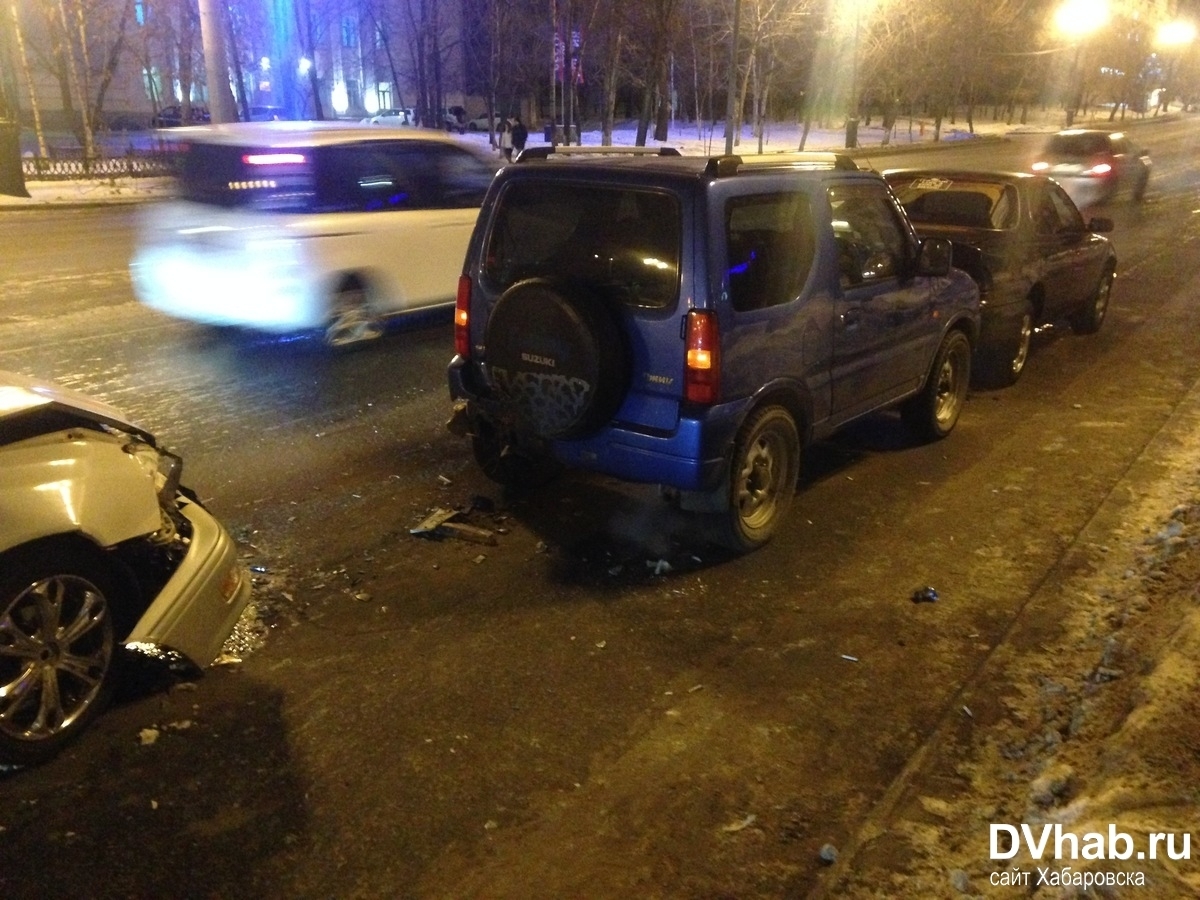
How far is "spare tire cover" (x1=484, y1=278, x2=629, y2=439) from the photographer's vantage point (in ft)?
15.3

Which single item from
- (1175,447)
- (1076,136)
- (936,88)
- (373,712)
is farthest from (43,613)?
(936,88)

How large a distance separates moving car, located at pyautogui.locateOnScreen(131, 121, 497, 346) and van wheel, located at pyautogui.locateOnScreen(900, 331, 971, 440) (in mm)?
4842

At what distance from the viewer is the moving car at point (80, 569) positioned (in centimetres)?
327

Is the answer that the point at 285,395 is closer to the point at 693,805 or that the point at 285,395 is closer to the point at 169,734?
the point at 169,734

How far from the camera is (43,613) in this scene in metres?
3.33

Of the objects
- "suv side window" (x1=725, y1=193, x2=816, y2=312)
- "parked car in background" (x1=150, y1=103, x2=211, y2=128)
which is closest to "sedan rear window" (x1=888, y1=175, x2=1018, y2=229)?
"suv side window" (x1=725, y1=193, x2=816, y2=312)

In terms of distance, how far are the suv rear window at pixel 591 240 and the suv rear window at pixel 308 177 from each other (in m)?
3.77

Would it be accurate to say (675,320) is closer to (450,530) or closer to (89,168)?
(450,530)

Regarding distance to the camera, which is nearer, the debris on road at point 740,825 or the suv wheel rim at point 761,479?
the debris on road at point 740,825

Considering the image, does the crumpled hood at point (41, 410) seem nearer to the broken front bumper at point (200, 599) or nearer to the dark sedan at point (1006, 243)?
the broken front bumper at point (200, 599)

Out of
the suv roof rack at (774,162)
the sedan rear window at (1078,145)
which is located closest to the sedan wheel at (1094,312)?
the suv roof rack at (774,162)

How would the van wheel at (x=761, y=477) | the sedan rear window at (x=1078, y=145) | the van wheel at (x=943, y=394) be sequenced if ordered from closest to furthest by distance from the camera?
the van wheel at (x=761, y=477)
the van wheel at (x=943, y=394)
the sedan rear window at (x=1078, y=145)

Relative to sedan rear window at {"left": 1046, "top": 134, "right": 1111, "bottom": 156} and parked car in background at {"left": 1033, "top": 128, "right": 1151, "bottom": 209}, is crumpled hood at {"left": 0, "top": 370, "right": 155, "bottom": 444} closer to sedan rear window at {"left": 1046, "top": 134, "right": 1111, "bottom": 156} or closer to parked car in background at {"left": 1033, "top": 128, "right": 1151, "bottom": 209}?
parked car in background at {"left": 1033, "top": 128, "right": 1151, "bottom": 209}

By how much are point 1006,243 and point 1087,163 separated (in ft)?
47.7
